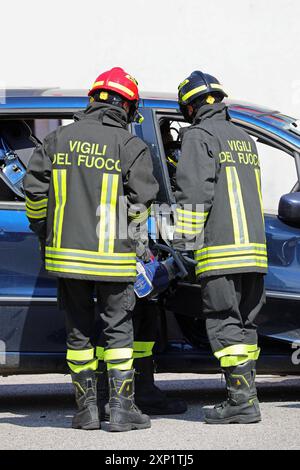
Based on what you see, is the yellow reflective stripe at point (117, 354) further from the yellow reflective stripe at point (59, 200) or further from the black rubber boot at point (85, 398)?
the yellow reflective stripe at point (59, 200)

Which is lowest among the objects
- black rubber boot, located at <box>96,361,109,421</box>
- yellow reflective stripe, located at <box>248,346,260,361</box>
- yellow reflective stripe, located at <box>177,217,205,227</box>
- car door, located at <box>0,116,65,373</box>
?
black rubber boot, located at <box>96,361,109,421</box>

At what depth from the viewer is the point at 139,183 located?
5195mm

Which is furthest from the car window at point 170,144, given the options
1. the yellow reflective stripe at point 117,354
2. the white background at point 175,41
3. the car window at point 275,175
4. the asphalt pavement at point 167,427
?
the white background at point 175,41

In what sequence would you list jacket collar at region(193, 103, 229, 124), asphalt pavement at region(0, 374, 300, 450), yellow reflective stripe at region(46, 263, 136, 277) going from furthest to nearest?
jacket collar at region(193, 103, 229, 124), yellow reflective stripe at region(46, 263, 136, 277), asphalt pavement at region(0, 374, 300, 450)

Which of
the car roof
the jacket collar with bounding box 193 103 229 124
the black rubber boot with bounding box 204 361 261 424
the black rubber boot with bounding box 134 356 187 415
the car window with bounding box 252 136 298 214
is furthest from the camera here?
the car window with bounding box 252 136 298 214

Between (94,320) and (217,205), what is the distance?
0.83m

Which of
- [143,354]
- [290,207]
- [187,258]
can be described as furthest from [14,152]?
[290,207]

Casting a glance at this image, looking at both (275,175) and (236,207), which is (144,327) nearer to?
(236,207)

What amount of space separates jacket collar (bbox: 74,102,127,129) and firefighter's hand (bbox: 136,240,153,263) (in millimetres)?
578

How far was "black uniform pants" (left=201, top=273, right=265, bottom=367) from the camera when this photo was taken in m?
5.35

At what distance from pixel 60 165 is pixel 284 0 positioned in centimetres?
Result: 697

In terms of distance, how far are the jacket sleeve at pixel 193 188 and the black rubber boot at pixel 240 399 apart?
66 cm

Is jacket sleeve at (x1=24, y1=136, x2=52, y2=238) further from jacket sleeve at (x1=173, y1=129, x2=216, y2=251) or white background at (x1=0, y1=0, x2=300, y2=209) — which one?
white background at (x1=0, y1=0, x2=300, y2=209)

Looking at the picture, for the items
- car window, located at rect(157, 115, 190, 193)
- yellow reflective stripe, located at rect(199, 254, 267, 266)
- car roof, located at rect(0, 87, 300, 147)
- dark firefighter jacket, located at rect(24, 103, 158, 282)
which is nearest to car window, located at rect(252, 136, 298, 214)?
car window, located at rect(157, 115, 190, 193)
